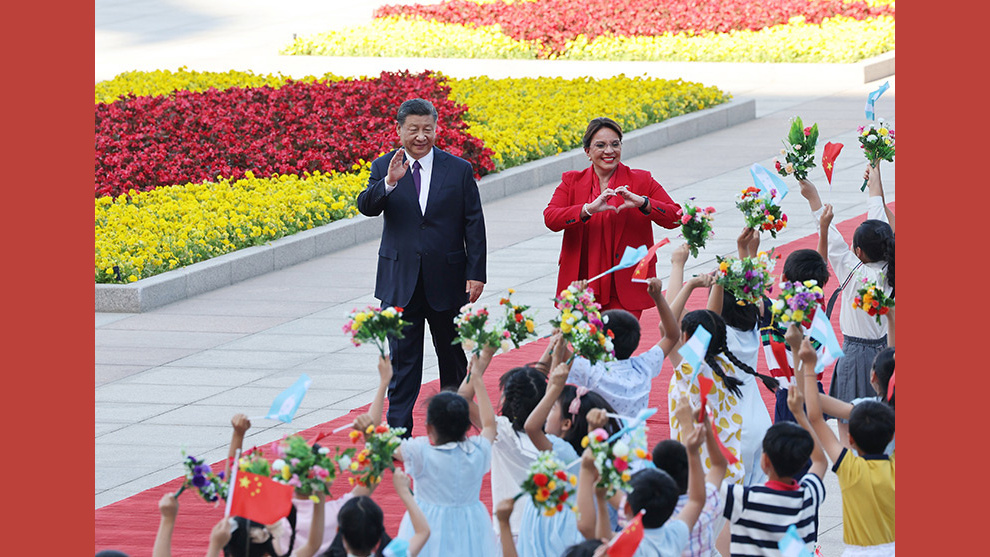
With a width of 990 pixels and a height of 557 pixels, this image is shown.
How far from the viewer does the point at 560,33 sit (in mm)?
24125

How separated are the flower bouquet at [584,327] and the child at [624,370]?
6.1 inches

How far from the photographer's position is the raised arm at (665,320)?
6.55 meters

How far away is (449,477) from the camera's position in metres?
5.60

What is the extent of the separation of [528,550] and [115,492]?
2.79 m

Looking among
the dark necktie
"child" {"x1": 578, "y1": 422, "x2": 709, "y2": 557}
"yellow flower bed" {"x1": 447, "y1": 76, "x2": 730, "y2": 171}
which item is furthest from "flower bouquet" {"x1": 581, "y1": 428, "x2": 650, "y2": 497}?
"yellow flower bed" {"x1": 447, "y1": 76, "x2": 730, "y2": 171}

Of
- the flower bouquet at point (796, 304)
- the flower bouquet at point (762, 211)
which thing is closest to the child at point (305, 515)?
the flower bouquet at point (796, 304)

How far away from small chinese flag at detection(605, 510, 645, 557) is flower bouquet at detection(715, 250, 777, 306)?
2.33 m

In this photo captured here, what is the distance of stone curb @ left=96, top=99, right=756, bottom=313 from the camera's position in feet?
37.6

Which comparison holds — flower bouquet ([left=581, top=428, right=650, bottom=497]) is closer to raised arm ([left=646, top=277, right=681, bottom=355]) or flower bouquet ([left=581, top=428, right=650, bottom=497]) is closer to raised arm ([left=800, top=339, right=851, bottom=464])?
raised arm ([left=800, top=339, right=851, bottom=464])

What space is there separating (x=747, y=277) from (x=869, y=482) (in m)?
1.53

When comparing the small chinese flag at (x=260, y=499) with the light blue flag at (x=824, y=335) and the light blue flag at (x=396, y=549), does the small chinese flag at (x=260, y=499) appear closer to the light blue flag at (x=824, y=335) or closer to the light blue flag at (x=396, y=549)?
the light blue flag at (x=396, y=549)

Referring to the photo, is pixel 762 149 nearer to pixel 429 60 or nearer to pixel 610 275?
pixel 429 60

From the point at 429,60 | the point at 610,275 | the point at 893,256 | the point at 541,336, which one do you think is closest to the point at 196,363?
the point at 541,336

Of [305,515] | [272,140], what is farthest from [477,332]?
[272,140]
